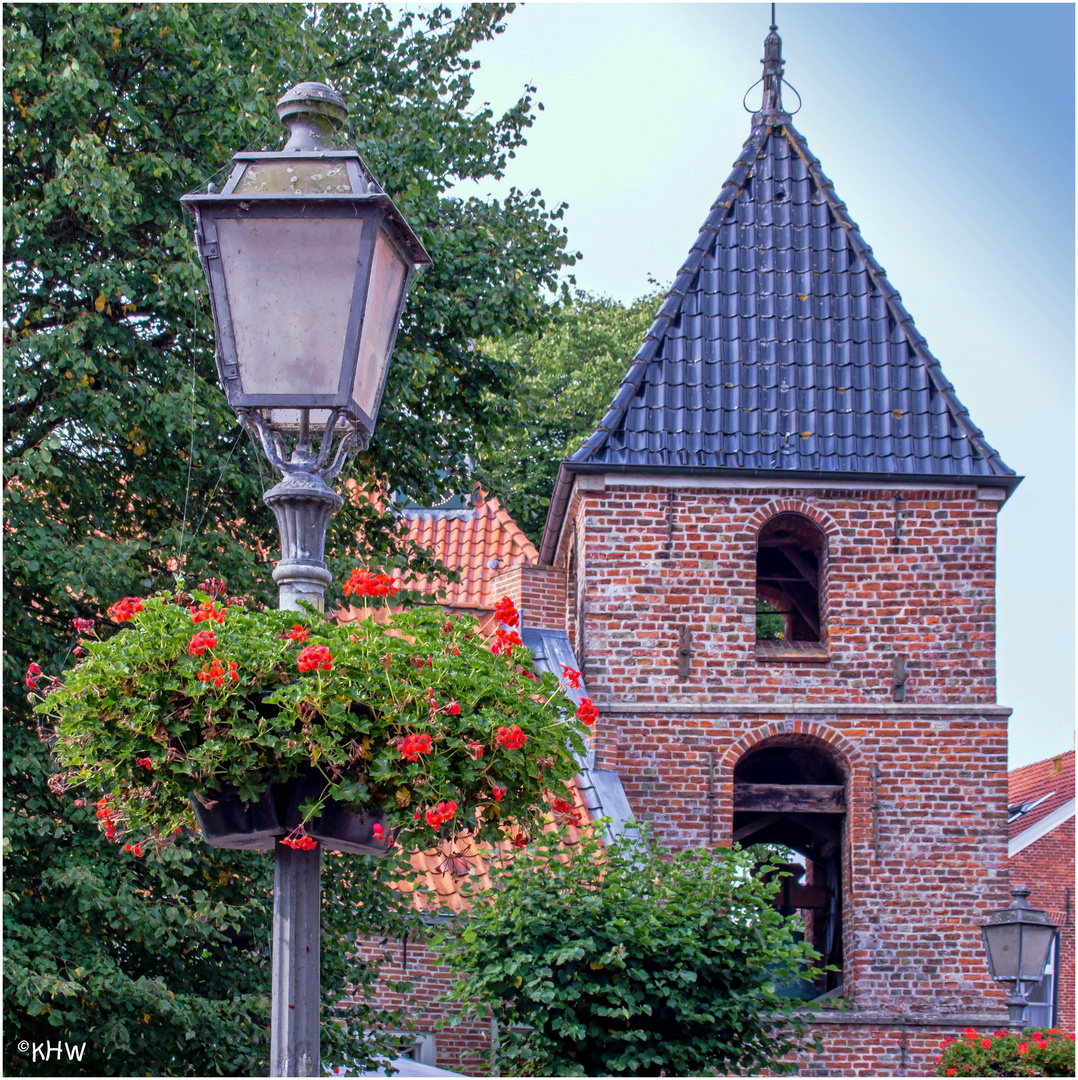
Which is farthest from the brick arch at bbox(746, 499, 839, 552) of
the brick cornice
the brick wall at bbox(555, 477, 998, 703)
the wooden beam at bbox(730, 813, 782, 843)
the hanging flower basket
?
the hanging flower basket

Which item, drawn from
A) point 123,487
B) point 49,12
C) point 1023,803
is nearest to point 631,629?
point 123,487

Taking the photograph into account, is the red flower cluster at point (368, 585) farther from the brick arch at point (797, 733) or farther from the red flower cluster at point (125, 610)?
the brick arch at point (797, 733)

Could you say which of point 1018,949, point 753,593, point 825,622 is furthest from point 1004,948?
point 753,593

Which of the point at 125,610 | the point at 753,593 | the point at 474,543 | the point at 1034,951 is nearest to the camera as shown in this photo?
the point at 125,610

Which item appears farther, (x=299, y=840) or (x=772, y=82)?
(x=772, y=82)

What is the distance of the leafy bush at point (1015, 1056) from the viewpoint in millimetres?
10078

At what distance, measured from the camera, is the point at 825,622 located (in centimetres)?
1368

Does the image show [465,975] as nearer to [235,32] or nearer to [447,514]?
[235,32]

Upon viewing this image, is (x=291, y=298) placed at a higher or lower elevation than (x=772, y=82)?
lower

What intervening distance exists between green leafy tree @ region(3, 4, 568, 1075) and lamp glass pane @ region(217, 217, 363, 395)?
16.8 ft

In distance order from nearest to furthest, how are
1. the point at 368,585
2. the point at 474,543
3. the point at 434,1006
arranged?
the point at 368,585 < the point at 434,1006 < the point at 474,543

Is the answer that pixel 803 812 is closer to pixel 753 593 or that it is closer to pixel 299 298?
pixel 753 593

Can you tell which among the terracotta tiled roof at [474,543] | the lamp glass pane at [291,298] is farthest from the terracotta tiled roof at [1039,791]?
the lamp glass pane at [291,298]

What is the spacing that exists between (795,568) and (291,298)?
11.8 meters
